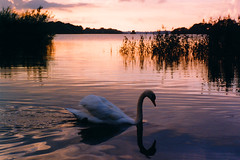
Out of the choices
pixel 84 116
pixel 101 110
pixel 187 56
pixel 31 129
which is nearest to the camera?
pixel 31 129

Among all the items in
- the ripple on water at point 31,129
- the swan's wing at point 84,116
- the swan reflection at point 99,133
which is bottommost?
the swan reflection at point 99,133

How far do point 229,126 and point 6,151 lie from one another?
5.72 metres

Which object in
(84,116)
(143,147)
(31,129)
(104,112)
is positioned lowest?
(143,147)

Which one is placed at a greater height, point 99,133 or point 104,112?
point 104,112

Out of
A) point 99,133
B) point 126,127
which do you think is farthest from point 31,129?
point 126,127

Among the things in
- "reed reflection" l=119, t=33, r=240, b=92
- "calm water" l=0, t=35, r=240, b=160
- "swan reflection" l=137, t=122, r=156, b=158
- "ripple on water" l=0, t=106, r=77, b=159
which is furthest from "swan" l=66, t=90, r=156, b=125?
"reed reflection" l=119, t=33, r=240, b=92

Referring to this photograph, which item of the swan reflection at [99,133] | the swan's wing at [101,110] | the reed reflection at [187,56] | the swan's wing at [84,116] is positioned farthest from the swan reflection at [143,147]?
the reed reflection at [187,56]

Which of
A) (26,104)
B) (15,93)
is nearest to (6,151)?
(26,104)

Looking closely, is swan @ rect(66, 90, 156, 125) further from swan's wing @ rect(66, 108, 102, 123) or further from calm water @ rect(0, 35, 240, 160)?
calm water @ rect(0, 35, 240, 160)

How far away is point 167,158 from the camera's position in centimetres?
689

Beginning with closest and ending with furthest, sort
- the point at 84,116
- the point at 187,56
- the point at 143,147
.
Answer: the point at 143,147
the point at 84,116
the point at 187,56

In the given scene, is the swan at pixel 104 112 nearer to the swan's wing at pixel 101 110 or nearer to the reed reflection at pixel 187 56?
the swan's wing at pixel 101 110

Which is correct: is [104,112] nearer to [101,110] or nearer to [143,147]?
[101,110]

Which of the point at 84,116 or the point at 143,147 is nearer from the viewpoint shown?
the point at 143,147
